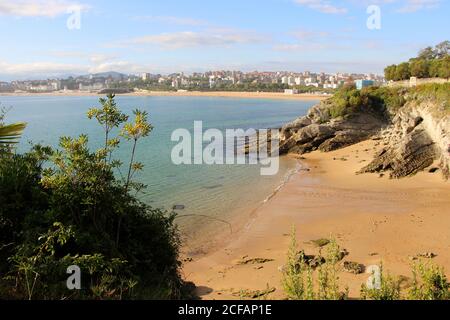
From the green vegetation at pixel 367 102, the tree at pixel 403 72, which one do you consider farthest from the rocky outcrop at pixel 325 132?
the tree at pixel 403 72

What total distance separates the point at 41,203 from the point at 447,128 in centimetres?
2671

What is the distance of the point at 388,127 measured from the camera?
4641 centimetres

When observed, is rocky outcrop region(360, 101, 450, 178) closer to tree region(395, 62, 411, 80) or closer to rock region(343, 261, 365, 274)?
rock region(343, 261, 365, 274)

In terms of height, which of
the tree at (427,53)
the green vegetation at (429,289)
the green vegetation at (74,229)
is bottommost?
the green vegetation at (429,289)

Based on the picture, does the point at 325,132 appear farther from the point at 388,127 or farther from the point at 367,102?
the point at 367,102

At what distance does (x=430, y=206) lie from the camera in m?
21.9

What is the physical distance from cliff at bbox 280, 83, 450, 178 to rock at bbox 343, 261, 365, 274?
14.8m

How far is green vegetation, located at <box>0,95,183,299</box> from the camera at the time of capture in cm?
817

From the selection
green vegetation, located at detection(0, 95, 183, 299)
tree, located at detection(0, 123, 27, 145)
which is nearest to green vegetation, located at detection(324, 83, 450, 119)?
green vegetation, located at detection(0, 95, 183, 299)

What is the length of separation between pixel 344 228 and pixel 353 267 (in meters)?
5.14

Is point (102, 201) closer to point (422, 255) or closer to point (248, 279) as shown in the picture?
point (248, 279)

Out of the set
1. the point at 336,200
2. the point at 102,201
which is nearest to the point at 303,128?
the point at 336,200

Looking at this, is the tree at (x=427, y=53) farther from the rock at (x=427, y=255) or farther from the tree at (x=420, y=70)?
the rock at (x=427, y=255)

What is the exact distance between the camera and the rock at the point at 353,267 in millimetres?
14302
